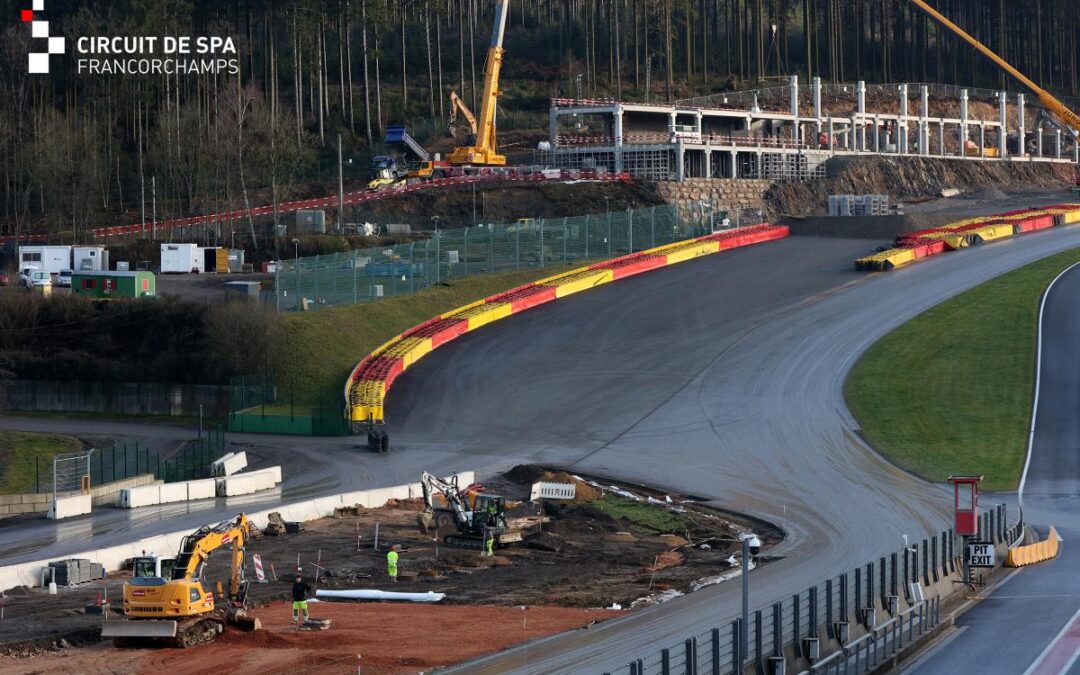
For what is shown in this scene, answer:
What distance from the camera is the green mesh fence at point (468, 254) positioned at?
7925cm

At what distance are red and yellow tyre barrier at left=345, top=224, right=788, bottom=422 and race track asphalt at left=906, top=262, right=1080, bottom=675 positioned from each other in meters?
25.1

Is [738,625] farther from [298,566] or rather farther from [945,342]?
[945,342]

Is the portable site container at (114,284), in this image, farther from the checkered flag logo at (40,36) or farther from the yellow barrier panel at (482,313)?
the checkered flag logo at (40,36)

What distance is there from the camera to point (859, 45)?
182 meters

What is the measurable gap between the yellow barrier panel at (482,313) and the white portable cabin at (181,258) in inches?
864

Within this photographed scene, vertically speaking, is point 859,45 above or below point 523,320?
above

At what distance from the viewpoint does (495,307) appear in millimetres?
82688

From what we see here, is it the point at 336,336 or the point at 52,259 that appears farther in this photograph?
the point at 52,259

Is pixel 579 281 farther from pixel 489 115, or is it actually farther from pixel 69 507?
pixel 69 507

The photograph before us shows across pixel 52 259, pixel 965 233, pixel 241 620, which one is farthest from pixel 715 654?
pixel 965 233

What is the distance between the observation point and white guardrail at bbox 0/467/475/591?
39100 mm

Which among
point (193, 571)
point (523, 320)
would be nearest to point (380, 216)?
point (523, 320)

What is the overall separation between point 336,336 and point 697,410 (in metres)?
20.2

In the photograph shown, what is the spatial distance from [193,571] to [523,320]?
4932cm
